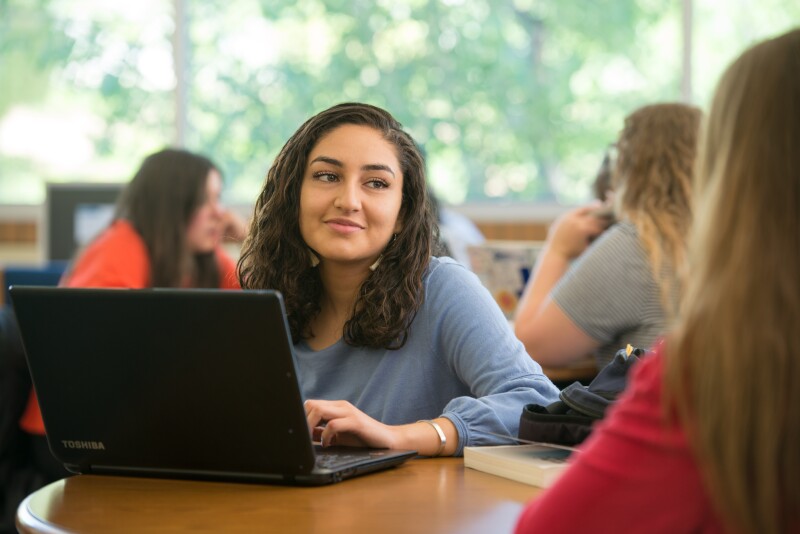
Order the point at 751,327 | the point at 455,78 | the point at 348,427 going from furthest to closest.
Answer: the point at 455,78
the point at 348,427
the point at 751,327

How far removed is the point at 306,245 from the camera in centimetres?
186

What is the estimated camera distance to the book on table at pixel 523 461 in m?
1.29

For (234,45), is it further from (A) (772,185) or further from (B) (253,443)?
(A) (772,185)

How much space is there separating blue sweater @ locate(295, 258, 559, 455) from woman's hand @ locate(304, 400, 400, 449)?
0.23 metres

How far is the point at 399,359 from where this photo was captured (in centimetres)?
174

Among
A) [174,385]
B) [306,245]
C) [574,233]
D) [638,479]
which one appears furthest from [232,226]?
[638,479]

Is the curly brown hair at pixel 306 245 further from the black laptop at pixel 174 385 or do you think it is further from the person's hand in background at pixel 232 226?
the person's hand in background at pixel 232 226

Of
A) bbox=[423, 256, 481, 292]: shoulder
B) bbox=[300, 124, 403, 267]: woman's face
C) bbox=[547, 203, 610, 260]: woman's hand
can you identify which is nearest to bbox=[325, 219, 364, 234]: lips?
bbox=[300, 124, 403, 267]: woman's face

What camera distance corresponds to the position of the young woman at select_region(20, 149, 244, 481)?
3.21m

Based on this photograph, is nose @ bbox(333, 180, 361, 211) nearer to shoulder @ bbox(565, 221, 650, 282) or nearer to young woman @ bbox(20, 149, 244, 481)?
shoulder @ bbox(565, 221, 650, 282)

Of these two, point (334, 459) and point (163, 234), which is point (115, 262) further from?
point (334, 459)

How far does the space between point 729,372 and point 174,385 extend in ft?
2.22

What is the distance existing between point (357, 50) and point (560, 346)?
333 cm

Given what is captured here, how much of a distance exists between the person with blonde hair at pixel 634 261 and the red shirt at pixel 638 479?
5.38 ft
